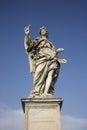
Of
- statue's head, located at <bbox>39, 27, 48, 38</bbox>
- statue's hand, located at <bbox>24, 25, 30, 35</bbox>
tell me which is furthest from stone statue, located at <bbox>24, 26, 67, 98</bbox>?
statue's head, located at <bbox>39, 27, 48, 38</bbox>

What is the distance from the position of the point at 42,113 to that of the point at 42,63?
103 inches

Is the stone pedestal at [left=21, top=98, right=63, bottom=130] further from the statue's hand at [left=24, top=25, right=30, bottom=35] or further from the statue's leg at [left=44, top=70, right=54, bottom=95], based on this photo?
the statue's hand at [left=24, top=25, right=30, bottom=35]

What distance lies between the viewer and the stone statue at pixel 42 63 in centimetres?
1401

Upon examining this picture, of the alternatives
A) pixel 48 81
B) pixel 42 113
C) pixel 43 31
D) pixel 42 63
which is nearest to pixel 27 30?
pixel 43 31

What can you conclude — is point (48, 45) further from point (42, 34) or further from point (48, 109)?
point (48, 109)

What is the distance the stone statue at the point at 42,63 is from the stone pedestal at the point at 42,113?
38 centimetres

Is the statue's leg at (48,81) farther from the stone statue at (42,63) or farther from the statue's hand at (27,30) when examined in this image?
the statue's hand at (27,30)

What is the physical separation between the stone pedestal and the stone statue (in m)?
0.38

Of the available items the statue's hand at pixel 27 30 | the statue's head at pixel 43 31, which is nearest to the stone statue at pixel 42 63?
the statue's hand at pixel 27 30

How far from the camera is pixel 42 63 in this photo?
1448 centimetres

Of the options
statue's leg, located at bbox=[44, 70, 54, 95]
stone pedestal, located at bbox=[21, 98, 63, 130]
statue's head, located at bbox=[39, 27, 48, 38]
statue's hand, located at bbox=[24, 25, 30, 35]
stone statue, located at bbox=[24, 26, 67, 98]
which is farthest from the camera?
statue's head, located at bbox=[39, 27, 48, 38]

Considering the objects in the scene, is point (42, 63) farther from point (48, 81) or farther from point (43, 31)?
point (43, 31)

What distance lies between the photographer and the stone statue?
14.0 metres

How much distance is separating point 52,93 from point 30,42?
282cm
